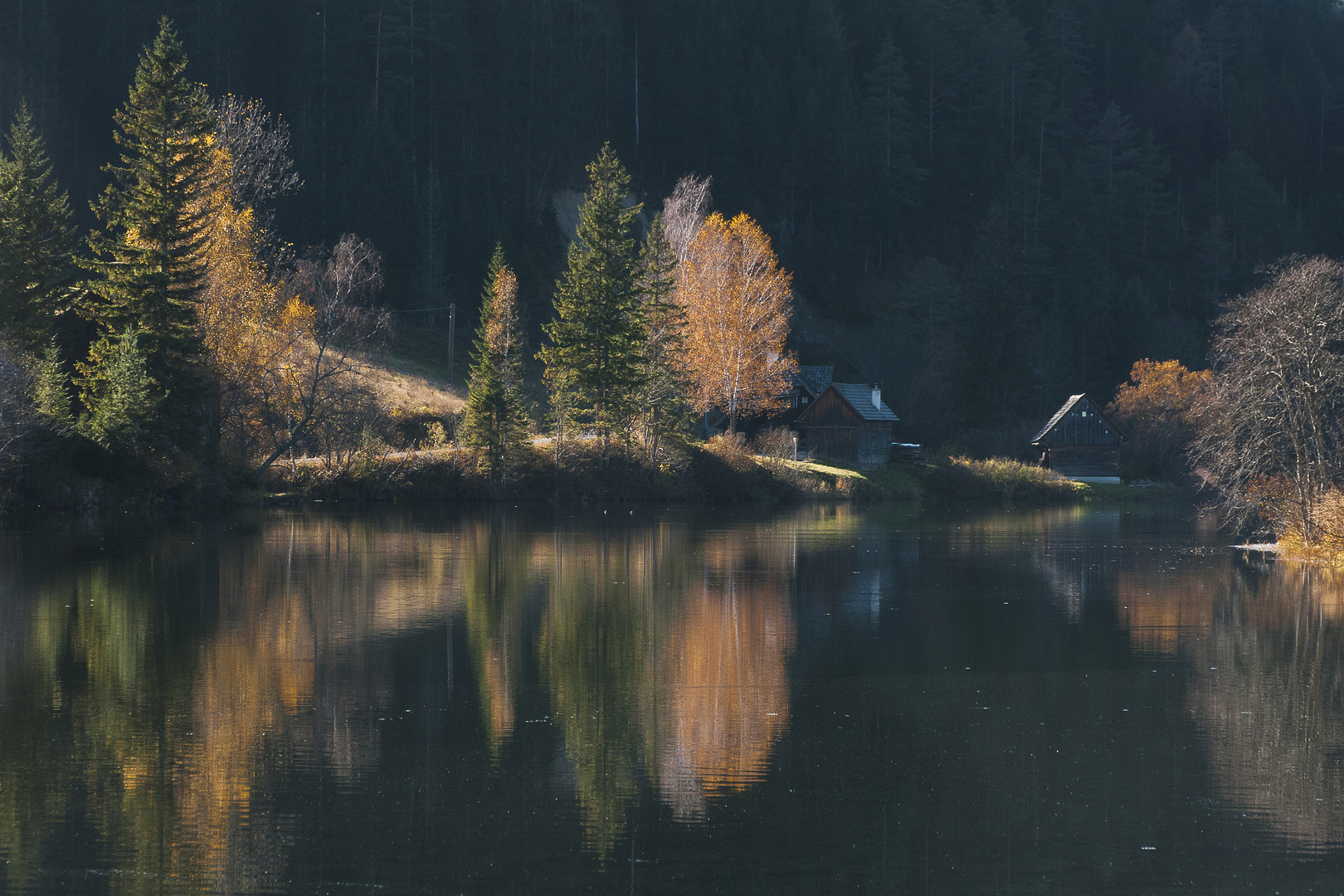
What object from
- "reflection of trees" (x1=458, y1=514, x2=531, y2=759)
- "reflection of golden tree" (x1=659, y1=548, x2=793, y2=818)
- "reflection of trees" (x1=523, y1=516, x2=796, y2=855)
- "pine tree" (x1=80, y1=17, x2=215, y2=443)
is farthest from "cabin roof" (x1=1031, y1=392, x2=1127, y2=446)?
"reflection of golden tree" (x1=659, y1=548, x2=793, y2=818)

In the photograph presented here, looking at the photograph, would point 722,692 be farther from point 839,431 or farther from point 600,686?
point 839,431

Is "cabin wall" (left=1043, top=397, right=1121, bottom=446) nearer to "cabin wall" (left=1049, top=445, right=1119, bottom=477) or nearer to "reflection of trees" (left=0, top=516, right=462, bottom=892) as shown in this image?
"cabin wall" (left=1049, top=445, right=1119, bottom=477)

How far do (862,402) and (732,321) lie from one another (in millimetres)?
10955

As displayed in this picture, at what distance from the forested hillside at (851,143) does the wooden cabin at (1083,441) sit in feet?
26.2

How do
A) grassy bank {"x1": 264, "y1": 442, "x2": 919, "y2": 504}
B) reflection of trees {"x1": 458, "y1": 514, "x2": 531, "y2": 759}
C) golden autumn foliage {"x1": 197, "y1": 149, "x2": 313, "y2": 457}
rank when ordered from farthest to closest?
grassy bank {"x1": 264, "y1": 442, "x2": 919, "y2": 504}
golden autumn foliage {"x1": 197, "y1": 149, "x2": 313, "y2": 457}
reflection of trees {"x1": 458, "y1": 514, "x2": 531, "y2": 759}

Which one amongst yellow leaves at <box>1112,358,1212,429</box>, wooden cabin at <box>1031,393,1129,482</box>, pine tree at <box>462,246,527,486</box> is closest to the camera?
pine tree at <box>462,246,527,486</box>

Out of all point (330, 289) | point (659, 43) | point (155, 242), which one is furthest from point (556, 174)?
point (155, 242)

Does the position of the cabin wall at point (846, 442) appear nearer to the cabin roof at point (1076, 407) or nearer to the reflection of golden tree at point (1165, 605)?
the cabin roof at point (1076, 407)

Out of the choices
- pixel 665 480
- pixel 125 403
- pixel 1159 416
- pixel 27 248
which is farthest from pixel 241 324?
pixel 1159 416

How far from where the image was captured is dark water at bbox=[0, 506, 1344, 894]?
8.86 metres

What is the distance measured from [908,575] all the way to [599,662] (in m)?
12.5

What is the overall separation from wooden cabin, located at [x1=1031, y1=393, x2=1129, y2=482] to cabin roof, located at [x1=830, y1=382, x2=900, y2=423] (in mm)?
12031

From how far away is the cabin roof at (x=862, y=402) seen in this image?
2739 inches

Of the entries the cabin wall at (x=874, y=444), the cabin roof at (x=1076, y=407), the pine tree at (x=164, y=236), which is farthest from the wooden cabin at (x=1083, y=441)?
the pine tree at (x=164, y=236)
